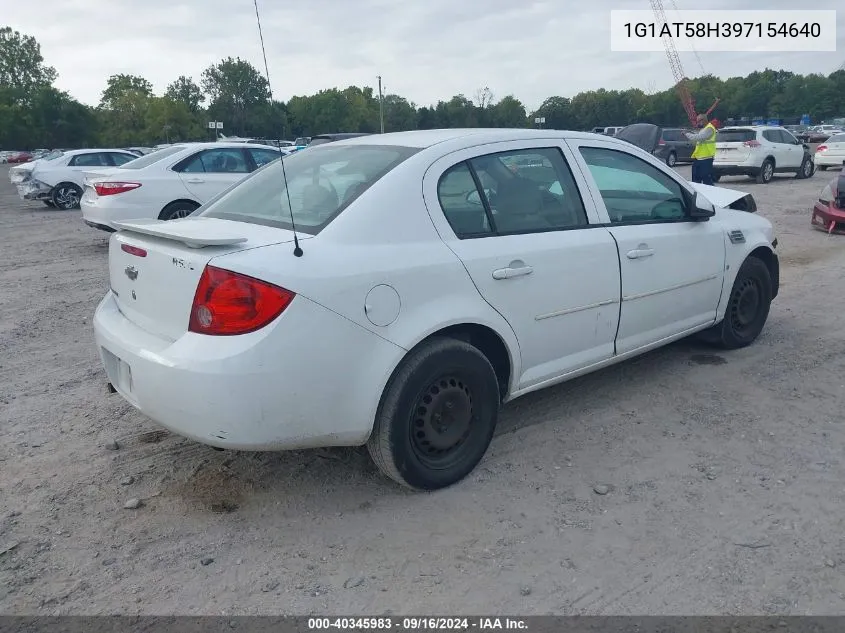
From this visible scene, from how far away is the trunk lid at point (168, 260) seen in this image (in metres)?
2.86

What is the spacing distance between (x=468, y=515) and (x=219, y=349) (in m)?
1.32

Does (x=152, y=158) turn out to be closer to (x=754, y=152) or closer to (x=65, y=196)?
(x=65, y=196)

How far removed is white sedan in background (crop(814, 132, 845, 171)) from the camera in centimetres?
2317

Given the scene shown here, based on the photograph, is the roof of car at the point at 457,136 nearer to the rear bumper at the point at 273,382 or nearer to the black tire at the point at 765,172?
the rear bumper at the point at 273,382

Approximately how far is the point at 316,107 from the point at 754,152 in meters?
66.9

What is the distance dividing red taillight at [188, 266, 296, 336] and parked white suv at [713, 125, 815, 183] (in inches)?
732

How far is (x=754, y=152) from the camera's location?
1861cm

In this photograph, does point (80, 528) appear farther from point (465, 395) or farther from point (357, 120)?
point (357, 120)

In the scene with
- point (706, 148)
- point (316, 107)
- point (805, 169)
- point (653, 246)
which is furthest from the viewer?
point (316, 107)

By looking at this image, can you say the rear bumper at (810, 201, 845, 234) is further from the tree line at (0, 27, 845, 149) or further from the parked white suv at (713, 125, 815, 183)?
the tree line at (0, 27, 845, 149)

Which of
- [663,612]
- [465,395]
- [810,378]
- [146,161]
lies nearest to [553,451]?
[465,395]

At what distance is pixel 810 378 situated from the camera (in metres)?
4.61

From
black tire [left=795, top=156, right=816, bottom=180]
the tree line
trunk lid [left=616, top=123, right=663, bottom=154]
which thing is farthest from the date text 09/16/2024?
the tree line

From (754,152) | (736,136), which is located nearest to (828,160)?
(736,136)
